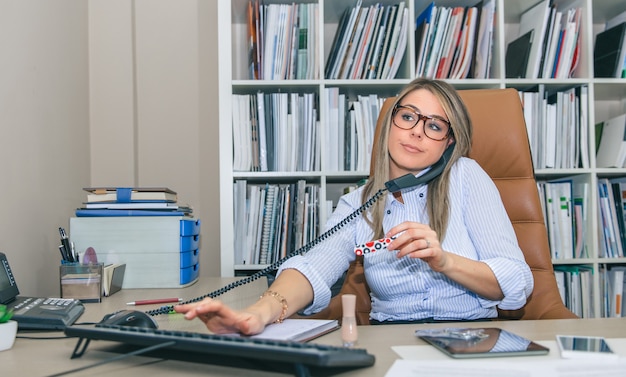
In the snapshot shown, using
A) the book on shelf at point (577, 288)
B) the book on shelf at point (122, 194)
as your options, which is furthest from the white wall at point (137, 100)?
the book on shelf at point (577, 288)

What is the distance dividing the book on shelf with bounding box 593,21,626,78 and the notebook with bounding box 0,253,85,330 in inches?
84.6

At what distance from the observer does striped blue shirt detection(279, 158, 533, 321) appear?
1.45m

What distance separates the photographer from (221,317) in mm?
954

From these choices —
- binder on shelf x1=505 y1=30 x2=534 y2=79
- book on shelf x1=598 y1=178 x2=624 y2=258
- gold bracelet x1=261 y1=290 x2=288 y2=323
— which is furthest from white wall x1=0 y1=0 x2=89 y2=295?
book on shelf x1=598 y1=178 x2=624 y2=258

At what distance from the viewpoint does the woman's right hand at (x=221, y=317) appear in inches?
36.4

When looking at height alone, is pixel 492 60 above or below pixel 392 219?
above

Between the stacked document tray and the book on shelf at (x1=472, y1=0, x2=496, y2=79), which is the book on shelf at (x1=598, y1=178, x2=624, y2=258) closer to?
the book on shelf at (x1=472, y1=0, x2=496, y2=79)

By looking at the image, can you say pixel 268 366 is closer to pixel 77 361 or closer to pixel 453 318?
pixel 77 361

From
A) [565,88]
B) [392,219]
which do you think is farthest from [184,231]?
[565,88]

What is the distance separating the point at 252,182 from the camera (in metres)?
2.46

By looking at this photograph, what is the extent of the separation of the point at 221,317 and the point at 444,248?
2.45 ft

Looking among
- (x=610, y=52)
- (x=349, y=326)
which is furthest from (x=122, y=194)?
(x=610, y=52)

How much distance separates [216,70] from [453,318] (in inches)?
62.9

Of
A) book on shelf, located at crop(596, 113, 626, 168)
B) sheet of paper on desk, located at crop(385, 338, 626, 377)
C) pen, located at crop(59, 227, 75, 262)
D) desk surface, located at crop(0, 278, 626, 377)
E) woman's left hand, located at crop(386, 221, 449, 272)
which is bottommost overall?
desk surface, located at crop(0, 278, 626, 377)
